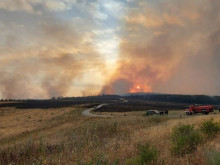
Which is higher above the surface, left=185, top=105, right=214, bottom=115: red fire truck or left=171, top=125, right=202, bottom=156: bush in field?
left=171, top=125, right=202, bottom=156: bush in field

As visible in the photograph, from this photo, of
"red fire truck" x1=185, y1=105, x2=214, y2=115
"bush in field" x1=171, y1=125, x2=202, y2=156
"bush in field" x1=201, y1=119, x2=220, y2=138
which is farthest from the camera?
"red fire truck" x1=185, y1=105, x2=214, y2=115

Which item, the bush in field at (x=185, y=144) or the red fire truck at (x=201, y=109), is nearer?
the bush in field at (x=185, y=144)

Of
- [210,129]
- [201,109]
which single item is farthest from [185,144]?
[201,109]

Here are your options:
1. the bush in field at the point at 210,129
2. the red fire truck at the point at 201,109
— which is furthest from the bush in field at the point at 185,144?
the red fire truck at the point at 201,109

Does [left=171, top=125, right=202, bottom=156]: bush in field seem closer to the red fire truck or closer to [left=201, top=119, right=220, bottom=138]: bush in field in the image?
[left=201, top=119, right=220, bottom=138]: bush in field

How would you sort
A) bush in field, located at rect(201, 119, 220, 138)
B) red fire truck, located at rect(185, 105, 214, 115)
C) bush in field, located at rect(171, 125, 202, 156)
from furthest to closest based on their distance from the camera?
red fire truck, located at rect(185, 105, 214, 115) < bush in field, located at rect(201, 119, 220, 138) < bush in field, located at rect(171, 125, 202, 156)

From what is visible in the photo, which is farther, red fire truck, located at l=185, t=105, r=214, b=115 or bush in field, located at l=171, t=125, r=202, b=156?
red fire truck, located at l=185, t=105, r=214, b=115

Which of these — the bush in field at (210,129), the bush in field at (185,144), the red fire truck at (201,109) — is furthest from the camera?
the red fire truck at (201,109)

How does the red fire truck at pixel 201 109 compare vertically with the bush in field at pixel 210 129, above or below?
below

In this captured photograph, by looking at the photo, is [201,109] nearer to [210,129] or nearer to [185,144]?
[210,129]

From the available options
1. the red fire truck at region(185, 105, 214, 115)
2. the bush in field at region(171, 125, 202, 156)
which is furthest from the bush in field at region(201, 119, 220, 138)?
the red fire truck at region(185, 105, 214, 115)

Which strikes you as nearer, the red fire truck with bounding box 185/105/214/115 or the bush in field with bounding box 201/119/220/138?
the bush in field with bounding box 201/119/220/138

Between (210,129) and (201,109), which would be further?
(201,109)

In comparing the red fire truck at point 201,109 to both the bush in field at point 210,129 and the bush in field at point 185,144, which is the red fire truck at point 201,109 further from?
the bush in field at point 185,144
